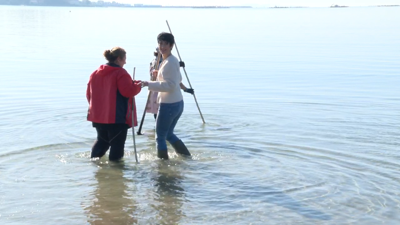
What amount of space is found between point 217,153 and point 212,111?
13.9 ft

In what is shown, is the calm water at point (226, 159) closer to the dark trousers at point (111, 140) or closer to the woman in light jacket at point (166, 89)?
the dark trousers at point (111, 140)

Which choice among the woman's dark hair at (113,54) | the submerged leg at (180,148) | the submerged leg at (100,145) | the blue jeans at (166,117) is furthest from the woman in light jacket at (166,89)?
the submerged leg at (100,145)

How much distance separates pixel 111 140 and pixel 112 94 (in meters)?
0.77

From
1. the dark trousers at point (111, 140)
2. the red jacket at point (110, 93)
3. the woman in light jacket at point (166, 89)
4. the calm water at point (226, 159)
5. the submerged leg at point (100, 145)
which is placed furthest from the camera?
the submerged leg at point (100, 145)

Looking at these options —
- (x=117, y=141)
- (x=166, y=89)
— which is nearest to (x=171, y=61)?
(x=166, y=89)

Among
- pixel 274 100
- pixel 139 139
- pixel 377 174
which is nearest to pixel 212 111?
pixel 274 100

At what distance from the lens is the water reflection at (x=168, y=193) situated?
6710 mm

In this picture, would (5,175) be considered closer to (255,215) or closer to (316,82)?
(255,215)

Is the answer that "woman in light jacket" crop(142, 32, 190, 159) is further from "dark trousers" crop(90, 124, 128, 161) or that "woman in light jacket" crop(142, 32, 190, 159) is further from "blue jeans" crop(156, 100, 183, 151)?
"dark trousers" crop(90, 124, 128, 161)

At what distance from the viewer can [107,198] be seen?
24.2 feet

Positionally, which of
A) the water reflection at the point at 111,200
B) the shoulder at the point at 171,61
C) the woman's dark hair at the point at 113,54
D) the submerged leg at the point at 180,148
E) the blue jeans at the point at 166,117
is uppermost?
the woman's dark hair at the point at 113,54

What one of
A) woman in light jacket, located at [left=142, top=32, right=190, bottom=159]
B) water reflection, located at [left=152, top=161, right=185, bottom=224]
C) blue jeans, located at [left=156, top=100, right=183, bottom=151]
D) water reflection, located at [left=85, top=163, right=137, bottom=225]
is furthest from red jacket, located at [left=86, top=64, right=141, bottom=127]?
water reflection, located at [left=152, top=161, right=185, bottom=224]

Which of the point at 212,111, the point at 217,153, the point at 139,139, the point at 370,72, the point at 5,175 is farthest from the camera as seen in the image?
the point at 370,72

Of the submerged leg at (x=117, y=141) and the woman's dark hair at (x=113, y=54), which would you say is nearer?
the woman's dark hair at (x=113, y=54)
